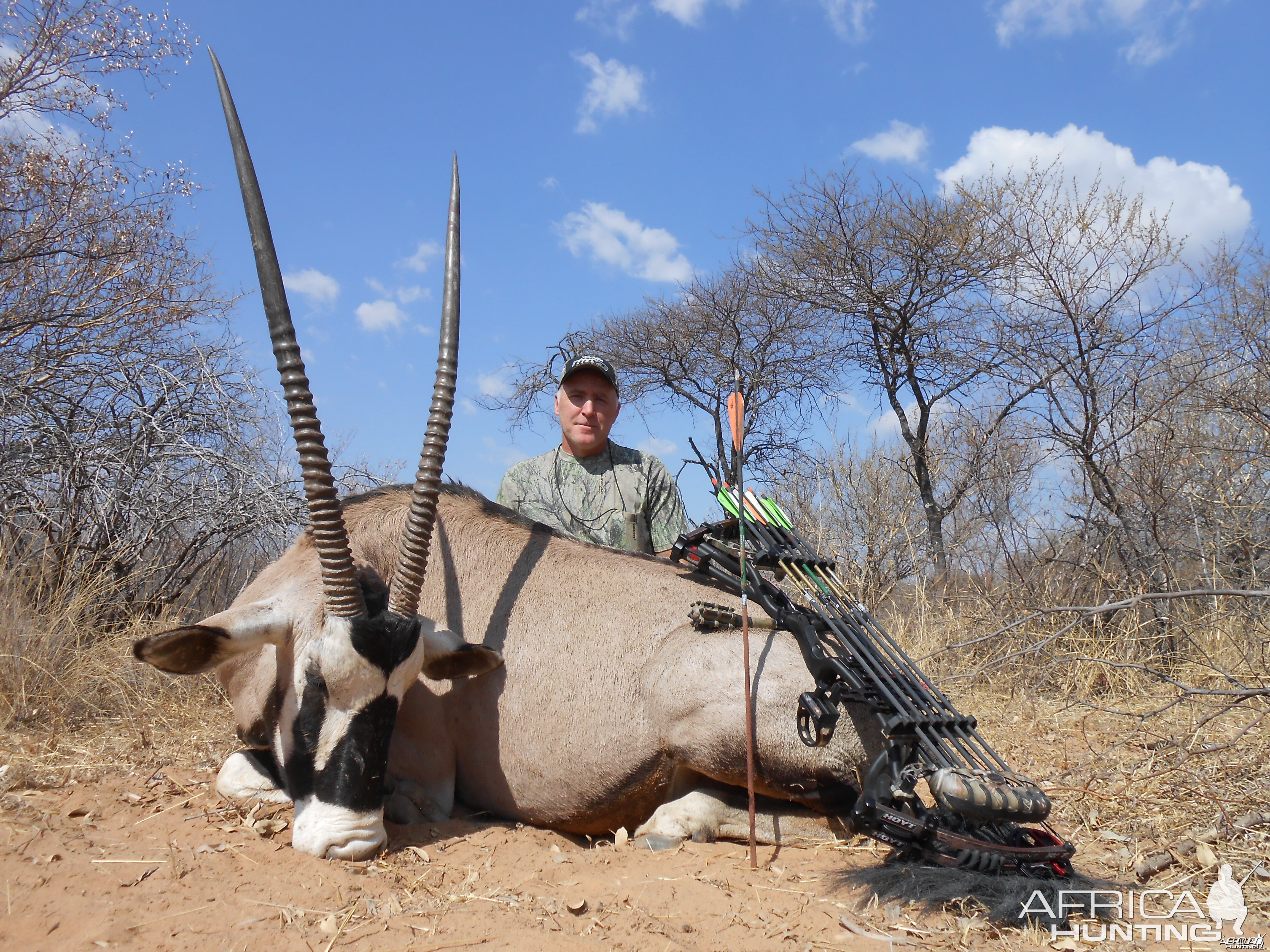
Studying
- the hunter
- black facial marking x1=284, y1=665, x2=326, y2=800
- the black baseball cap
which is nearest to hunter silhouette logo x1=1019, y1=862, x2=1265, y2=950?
black facial marking x1=284, y1=665, x2=326, y2=800

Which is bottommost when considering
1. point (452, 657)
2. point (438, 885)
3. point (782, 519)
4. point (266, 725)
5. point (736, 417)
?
point (438, 885)

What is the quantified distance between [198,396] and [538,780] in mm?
5010

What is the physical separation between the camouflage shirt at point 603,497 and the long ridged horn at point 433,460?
6.18ft

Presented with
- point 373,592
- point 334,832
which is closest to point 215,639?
point 373,592

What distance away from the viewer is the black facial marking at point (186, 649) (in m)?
3.13

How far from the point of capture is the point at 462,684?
3879 millimetres

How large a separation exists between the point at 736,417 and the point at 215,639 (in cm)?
220

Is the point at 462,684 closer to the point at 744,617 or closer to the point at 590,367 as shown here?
the point at 744,617

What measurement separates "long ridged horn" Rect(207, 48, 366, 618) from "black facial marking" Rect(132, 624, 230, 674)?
16.8 inches

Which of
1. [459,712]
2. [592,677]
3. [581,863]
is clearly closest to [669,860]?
[581,863]

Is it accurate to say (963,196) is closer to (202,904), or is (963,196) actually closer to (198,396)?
(198,396)

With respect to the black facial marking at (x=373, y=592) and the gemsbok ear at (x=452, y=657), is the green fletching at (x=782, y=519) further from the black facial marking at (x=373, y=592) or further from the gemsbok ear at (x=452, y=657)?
the black facial marking at (x=373, y=592)

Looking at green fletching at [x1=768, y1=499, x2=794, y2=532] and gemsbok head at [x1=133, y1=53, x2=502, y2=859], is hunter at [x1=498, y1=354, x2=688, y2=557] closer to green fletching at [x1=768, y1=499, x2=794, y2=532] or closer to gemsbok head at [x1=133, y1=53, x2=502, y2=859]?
green fletching at [x1=768, y1=499, x2=794, y2=532]

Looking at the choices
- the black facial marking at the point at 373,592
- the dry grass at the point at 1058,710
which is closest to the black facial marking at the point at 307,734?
the black facial marking at the point at 373,592
